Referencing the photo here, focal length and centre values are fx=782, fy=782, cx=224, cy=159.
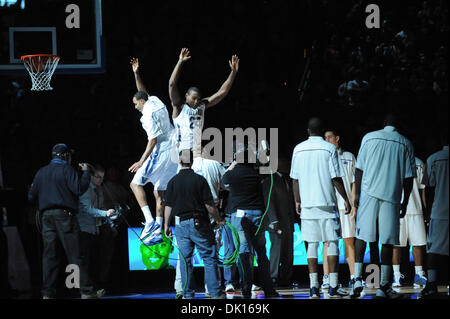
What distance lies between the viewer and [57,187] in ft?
33.7

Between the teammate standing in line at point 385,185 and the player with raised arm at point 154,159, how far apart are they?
3469 millimetres

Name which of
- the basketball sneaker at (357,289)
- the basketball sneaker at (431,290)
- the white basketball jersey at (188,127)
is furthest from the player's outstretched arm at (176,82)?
the basketball sneaker at (431,290)

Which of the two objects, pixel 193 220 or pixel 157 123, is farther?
pixel 157 123

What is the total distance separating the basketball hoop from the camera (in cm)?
1191

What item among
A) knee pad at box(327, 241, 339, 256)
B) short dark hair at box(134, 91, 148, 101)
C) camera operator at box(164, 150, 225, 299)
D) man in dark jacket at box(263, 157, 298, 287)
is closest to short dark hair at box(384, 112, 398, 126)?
knee pad at box(327, 241, 339, 256)

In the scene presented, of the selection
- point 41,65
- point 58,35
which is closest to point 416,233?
point 41,65

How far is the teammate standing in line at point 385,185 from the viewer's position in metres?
9.37

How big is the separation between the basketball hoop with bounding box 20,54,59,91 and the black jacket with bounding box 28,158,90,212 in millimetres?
1997

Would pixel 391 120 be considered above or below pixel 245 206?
above

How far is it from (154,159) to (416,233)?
159 inches

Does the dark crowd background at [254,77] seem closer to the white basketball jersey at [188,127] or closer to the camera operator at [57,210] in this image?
the white basketball jersey at [188,127]

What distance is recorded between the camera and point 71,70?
1220cm

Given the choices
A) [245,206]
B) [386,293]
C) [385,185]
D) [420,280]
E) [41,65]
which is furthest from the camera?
[41,65]

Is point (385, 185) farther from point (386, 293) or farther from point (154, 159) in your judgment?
point (154, 159)
